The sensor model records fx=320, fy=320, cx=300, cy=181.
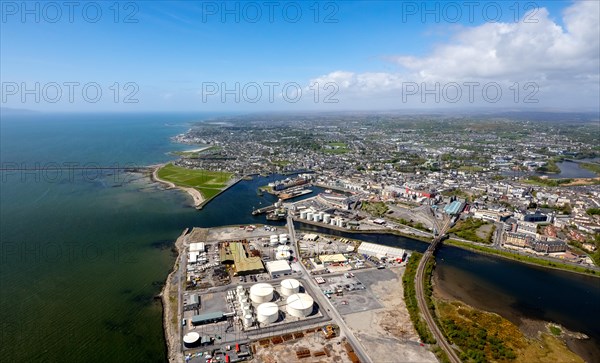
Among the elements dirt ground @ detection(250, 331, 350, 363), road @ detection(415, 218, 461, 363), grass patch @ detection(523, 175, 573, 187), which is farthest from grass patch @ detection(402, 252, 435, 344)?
grass patch @ detection(523, 175, 573, 187)

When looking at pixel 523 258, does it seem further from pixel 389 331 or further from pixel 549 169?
pixel 549 169

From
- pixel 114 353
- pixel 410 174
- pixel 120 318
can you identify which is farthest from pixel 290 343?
pixel 410 174

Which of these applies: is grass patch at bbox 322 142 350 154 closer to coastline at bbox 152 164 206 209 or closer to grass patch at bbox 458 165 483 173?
grass patch at bbox 458 165 483 173

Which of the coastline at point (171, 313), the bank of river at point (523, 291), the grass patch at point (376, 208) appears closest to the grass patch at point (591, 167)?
the grass patch at point (376, 208)

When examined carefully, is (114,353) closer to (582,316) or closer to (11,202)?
(582,316)

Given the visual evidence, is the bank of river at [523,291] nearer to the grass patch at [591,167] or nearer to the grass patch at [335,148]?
the grass patch at [591,167]

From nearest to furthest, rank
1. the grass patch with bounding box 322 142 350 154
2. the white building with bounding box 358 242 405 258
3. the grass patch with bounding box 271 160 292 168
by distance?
1. the white building with bounding box 358 242 405 258
2. the grass patch with bounding box 271 160 292 168
3. the grass patch with bounding box 322 142 350 154

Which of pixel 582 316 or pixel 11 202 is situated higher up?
pixel 11 202
